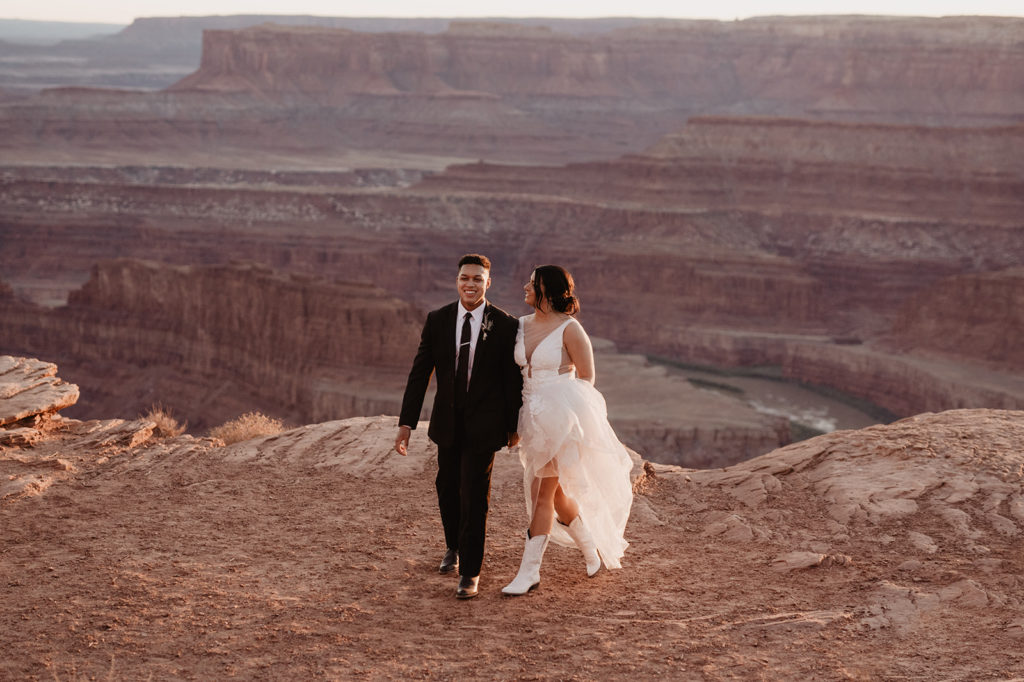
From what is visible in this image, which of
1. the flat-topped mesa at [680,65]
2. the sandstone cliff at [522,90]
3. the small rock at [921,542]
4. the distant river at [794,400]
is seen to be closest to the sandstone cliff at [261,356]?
the distant river at [794,400]

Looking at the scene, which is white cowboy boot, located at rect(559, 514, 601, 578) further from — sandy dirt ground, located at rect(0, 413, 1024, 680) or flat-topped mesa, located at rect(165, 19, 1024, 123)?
flat-topped mesa, located at rect(165, 19, 1024, 123)

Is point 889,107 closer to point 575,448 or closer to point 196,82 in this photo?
point 196,82

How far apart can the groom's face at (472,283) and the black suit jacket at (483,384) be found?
0.44 ft

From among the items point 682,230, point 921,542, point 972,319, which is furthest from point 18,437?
point 682,230

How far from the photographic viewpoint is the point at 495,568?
8.02 metres

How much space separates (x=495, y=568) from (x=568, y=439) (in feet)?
3.81

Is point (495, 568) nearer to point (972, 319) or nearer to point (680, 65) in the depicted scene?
point (972, 319)

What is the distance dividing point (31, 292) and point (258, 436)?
57.5 meters

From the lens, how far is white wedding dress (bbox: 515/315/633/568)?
7.38 metres

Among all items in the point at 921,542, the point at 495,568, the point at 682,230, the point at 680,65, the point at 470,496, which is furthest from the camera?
the point at 680,65

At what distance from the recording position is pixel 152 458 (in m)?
10.9

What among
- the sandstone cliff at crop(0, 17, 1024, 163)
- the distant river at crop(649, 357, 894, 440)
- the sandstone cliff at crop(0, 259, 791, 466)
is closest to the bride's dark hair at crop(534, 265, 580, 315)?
A: the sandstone cliff at crop(0, 259, 791, 466)

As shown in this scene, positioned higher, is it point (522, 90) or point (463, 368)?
point (522, 90)

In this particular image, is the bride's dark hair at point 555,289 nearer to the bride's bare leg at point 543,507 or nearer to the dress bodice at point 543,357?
the dress bodice at point 543,357
